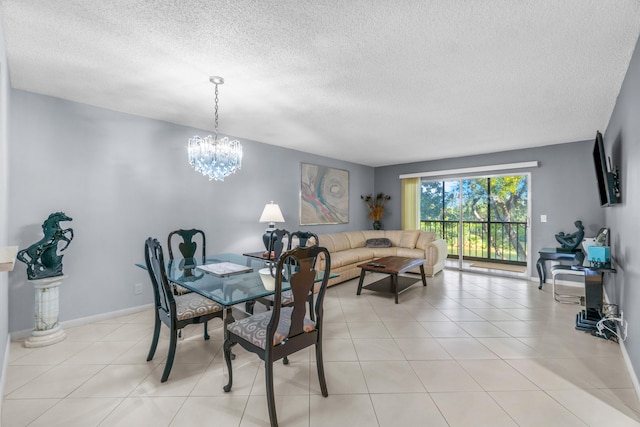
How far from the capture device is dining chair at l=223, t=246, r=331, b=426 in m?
1.64

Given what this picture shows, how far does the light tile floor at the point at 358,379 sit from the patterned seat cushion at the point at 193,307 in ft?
1.48

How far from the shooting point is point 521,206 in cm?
584

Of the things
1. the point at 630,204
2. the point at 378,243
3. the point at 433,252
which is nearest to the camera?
the point at 630,204

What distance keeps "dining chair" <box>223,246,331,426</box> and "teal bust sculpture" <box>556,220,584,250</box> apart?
178 inches

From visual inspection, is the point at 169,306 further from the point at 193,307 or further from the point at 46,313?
the point at 46,313

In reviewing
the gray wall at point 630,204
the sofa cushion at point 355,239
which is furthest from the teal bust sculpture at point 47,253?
the gray wall at point 630,204

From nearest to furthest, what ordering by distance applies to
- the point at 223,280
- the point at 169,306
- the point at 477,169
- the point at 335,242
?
the point at 169,306 → the point at 223,280 → the point at 335,242 → the point at 477,169

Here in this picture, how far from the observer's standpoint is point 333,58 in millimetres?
2156

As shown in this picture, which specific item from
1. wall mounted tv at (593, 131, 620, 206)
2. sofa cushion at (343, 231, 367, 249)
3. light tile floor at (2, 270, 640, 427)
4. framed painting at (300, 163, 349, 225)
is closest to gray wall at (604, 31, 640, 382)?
wall mounted tv at (593, 131, 620, 206)

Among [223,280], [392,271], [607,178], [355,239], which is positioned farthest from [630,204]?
[355,239]

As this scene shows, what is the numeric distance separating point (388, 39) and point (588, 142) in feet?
15.5

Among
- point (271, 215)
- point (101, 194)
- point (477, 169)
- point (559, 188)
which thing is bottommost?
point (271, 215)

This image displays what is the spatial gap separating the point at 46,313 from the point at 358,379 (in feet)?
9.63

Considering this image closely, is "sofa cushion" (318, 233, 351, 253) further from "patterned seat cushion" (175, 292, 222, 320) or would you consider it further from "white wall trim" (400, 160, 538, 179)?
"patterned seat cushion" (175, 292, 222, 320)
